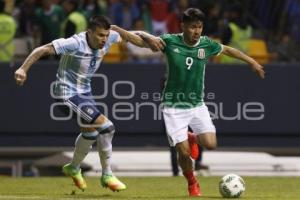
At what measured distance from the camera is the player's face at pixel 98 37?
14.8 metres

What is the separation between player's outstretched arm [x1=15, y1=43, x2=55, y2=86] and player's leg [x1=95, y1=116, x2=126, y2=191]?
1195 mm

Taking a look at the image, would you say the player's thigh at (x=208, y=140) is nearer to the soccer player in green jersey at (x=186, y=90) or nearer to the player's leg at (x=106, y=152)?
the soccer player in green jersey at (x=186, y=90)

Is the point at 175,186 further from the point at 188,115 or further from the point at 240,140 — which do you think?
the point at 240,140

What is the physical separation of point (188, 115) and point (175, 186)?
9.01 feet

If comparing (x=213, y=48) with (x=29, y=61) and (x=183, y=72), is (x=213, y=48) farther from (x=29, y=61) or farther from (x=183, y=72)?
(x=29, y=61)

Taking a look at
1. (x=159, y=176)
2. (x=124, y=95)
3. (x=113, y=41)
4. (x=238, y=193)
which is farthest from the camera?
(x=124, y=95)

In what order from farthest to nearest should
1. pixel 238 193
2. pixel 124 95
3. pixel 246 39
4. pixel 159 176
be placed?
pixel 246 39 → pixel 124 95 → pixel 159 176 → pixel 238 193

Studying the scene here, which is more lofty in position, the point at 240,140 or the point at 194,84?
the point at 194,84

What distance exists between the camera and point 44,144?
72.7 feet

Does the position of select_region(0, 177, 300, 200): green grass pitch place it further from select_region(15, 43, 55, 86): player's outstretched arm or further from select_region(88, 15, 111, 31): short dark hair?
select_region(88, 15, 111, 31): short dark hair

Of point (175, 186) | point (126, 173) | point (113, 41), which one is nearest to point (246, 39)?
point (126, 173)

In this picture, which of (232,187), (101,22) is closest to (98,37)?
(101,22)

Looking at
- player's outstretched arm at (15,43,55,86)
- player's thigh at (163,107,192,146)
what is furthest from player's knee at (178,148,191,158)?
player's outstretched arm at (15,43,55,86)

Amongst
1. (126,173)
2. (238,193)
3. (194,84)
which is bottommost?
(126,173)
